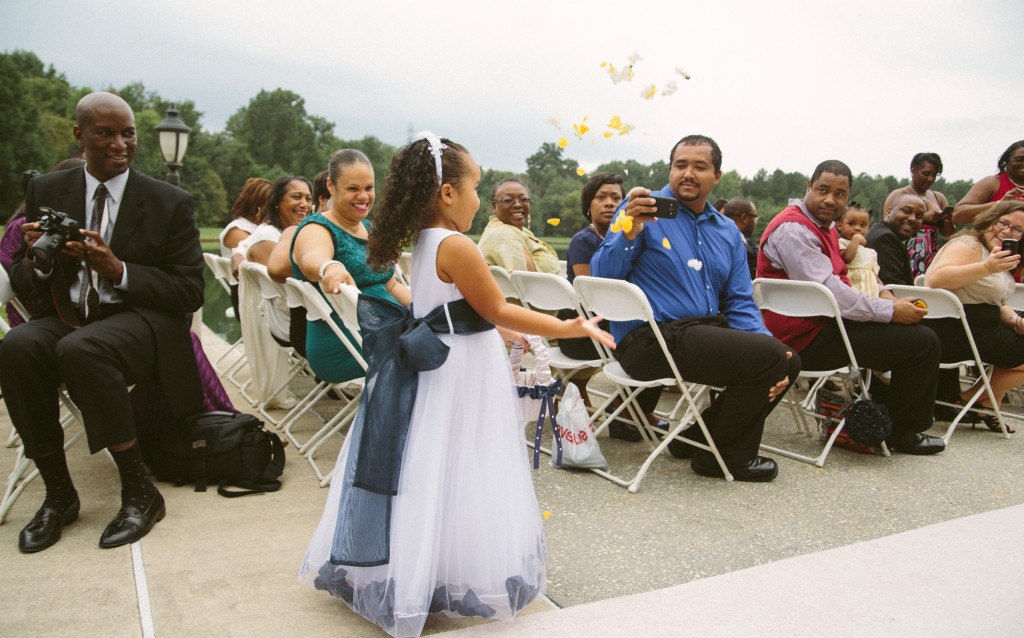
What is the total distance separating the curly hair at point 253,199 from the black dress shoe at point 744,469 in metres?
4.19

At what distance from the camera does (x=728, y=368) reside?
12.2 ft

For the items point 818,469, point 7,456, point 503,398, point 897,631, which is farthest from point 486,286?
point 7,456

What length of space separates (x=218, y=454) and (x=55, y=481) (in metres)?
0.72

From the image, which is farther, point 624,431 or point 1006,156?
point 1006,156

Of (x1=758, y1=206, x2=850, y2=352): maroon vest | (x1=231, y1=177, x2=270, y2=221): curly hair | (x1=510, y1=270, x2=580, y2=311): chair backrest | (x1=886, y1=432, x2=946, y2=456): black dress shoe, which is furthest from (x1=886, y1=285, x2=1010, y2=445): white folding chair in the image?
(x1=231, y1=177, x2=270, y2=221): curly hair

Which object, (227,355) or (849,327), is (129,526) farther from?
(227,355)

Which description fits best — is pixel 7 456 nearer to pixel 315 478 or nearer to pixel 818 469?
pixel 315 478

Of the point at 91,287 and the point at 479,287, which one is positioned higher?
the point at 479,287

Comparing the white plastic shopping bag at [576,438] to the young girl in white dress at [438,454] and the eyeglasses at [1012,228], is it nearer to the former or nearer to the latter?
the young girl in white dress at [438,454]

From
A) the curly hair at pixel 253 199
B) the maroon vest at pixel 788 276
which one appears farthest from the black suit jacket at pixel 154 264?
the maroon vest at pixel 788 276

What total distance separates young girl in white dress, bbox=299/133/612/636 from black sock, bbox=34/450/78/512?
1349 millimetres

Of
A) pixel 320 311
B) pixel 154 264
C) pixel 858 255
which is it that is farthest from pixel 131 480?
pixel 858 255

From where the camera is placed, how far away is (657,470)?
4.09m

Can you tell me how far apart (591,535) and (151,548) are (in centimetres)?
181
